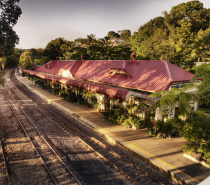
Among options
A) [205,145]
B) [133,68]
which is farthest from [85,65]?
[205,145]

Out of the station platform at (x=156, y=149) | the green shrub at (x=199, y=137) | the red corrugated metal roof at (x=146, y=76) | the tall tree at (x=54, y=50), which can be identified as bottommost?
the station platform at (x=156, y=149)

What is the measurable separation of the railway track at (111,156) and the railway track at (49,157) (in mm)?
2209

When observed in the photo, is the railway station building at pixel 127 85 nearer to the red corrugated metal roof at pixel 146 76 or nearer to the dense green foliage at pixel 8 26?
the red corrugated metal roof at pixel 146 76

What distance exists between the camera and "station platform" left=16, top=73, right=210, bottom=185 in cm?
823

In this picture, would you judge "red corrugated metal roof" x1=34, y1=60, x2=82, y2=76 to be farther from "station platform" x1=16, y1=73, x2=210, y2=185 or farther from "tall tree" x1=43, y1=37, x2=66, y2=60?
"tall tree" x1=43, y1=37, x2=66, y2=60

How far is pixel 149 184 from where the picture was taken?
7.69 meters

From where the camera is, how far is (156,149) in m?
10.7

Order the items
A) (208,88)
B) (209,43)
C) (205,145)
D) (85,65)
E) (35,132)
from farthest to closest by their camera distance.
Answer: (209,43)
(85,65)
(35,132)
(205,145)
(208,88)

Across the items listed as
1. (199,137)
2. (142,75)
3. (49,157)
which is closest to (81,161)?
(49,157)

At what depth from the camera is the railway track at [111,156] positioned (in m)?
8.09

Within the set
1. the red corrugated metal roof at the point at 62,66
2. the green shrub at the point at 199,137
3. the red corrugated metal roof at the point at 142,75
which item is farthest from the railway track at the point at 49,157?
the red corrugated metal roof at the point at 62,66

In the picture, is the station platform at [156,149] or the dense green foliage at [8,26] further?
the dense green foliage at [8,26]

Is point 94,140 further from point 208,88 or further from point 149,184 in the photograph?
point 208,88

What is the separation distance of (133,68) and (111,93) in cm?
573
